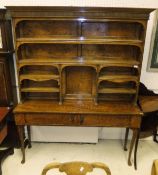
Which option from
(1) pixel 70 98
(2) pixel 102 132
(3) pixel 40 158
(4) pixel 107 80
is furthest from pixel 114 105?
(3) pixel 40 158

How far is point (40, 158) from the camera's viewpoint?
245 cm

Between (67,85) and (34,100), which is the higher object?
(67,85)

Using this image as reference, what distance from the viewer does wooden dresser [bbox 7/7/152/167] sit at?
1907 millimetres

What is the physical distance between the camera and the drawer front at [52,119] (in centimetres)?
208

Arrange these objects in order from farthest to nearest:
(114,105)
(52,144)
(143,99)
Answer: (52,144), (143,99), (114,105)

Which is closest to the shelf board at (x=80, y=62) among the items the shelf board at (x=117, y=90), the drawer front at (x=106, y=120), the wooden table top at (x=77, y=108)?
the shelf board at (x=117, y=90)

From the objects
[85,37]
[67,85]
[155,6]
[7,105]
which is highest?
[155,6]

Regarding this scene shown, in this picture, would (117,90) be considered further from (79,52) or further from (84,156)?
(84,156)

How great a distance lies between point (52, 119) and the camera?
2092 mm

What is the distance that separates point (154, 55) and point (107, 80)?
746 millimetres

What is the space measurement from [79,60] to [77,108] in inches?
20.7

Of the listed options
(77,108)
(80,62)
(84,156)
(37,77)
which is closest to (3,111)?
(37,77)

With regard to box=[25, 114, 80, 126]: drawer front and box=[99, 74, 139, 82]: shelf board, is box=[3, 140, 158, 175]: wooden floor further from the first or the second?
box=[99, 74, 139, 82]: shelf board

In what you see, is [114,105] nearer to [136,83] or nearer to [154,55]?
[136,83]
